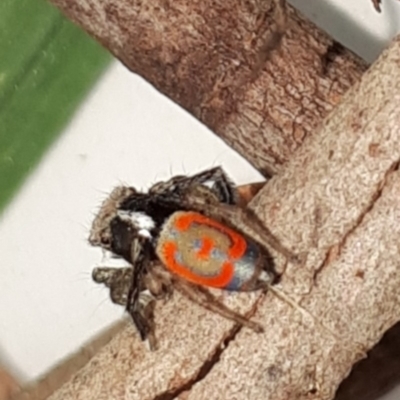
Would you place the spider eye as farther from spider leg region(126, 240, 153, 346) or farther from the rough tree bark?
the rough tree bark

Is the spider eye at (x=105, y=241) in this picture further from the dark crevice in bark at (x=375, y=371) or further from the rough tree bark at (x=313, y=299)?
the dark crevice in bark at (x=375, y=371)

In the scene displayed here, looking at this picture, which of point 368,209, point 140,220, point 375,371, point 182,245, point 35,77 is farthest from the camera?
point 35,77

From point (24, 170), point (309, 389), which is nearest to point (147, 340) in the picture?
point (309, 389)

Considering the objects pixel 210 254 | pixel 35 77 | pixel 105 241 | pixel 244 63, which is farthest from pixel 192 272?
pixel 35 77

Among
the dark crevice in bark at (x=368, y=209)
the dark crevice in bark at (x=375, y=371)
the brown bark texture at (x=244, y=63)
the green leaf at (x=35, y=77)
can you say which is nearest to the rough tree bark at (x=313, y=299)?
the dark crevice in bark at (x=368, y=209)

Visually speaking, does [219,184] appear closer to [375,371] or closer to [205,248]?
[205,248]

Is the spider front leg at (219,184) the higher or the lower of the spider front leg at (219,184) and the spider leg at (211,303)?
the higher
